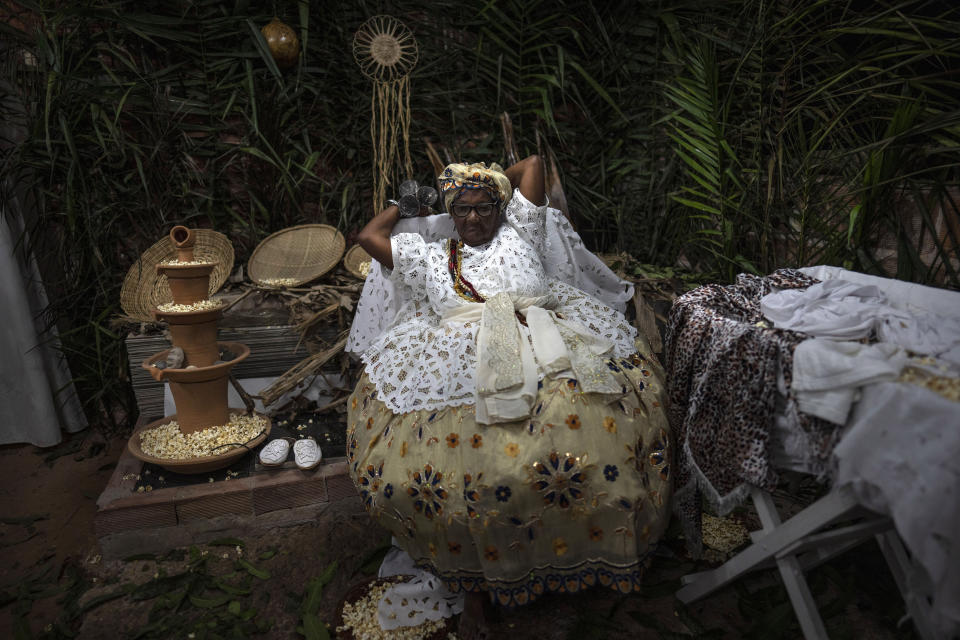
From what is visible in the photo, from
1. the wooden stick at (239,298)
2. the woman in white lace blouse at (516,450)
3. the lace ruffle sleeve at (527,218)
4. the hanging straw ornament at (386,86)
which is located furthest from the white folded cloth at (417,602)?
the hanging straw ornament at (386,86)

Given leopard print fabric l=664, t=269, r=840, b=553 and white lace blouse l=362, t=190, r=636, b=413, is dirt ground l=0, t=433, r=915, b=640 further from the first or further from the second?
white lace blouse l=362, t=190, r=636, b=413

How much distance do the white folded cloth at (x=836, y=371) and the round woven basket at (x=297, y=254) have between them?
275 centimetres

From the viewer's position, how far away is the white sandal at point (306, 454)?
8.25 feet

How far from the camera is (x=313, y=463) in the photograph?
2518mm

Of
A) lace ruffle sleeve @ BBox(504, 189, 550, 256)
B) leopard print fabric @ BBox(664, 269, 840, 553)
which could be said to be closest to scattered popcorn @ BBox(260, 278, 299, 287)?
lace ruffle sleeve @ BBox(504, 189, 550, 256)

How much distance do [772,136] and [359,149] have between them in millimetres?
2742

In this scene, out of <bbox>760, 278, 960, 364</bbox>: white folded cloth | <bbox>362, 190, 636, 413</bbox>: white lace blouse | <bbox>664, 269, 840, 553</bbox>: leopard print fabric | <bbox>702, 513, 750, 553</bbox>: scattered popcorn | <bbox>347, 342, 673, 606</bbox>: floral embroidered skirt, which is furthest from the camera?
<bbox>702, 513, 750, 553</bbox>: scattered popcorn

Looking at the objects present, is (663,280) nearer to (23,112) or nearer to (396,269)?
(396,269)

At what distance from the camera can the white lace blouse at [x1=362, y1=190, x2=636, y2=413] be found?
1.93 meters

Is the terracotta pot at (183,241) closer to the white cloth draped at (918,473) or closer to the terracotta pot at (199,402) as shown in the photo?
the terracotta pot at (199,402)

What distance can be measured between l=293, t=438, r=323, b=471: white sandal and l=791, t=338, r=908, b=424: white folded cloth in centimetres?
211

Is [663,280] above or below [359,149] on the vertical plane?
below

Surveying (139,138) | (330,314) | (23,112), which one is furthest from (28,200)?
(330,314)

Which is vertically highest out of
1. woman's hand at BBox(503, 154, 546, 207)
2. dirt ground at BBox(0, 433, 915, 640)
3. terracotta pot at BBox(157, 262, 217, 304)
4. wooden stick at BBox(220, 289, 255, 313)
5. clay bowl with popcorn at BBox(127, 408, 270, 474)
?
woman's hand at BBox(503, 154, 546, 207)
